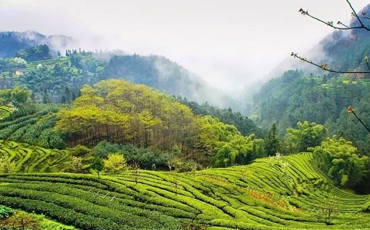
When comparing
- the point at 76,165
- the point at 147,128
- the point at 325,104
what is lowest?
the point at 76,165

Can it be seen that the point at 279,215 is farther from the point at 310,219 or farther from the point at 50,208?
the point at 50,208

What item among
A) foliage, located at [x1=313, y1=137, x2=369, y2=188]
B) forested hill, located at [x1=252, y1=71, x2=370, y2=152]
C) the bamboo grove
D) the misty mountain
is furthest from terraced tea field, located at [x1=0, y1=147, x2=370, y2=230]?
forested hill, located at [x1=252, y1=71, x2=370, y2=152]

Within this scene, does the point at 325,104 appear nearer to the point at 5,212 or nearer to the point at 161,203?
the point at 161,203

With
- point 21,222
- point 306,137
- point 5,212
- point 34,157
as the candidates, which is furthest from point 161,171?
point 306,137

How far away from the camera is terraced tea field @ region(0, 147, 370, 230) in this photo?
21.3 meters

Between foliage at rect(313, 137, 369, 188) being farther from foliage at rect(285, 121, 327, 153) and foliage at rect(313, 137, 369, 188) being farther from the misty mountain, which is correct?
the misty mountain

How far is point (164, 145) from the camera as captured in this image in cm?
6394

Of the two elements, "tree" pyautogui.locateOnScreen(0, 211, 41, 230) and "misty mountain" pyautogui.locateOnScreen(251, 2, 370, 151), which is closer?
"tree" pyautogui.locateOnScreen(0, 211, 41, 230)

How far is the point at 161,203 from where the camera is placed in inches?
1011

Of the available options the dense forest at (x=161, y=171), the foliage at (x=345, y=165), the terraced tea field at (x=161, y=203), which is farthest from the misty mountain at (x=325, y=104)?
the terraced tea field at (x=161, y=203)

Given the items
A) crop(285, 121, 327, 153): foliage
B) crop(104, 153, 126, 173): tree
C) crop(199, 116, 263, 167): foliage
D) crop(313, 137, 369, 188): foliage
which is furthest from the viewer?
crop(285, 121, 327, 153): foliage

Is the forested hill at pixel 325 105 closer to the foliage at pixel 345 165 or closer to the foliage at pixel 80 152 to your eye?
the foliage at pixel 345 165

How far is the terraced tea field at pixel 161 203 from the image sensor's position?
2128 centimetres

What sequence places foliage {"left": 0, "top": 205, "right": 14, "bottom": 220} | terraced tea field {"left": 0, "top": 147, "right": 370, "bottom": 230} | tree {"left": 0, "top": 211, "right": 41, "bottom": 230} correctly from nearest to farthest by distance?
1. tree {"left": 0, "top": 211, "right": 41, "bottom": 230}
2. foliage {"left": 0, "top": 205, "right": 14, "bottom": 220}
3. terraced tea field {"left": 0, "top": 147, "right": 370, "bottom": 230}
